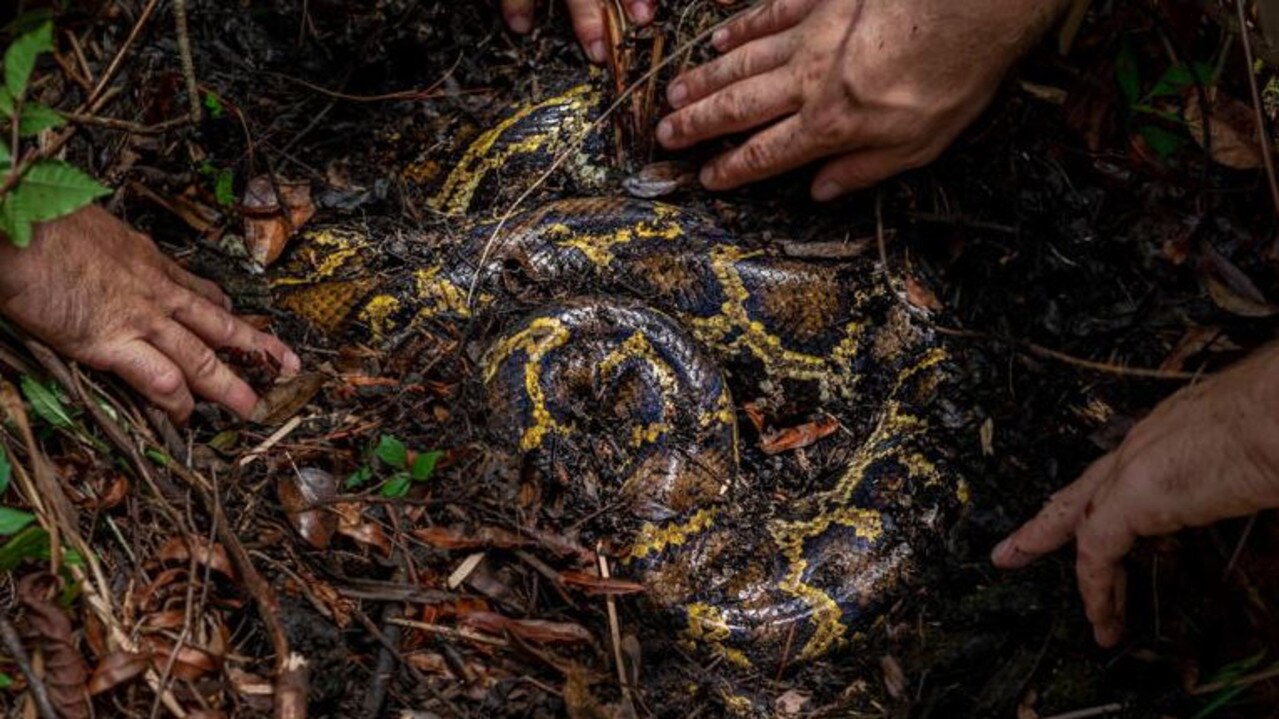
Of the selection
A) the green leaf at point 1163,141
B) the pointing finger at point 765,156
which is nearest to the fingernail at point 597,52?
the pointing finger at point 765,156

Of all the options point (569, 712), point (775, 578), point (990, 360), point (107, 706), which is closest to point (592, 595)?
point (569, 712)

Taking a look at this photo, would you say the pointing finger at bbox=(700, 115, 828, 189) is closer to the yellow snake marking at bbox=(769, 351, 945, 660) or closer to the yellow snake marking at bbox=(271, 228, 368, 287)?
the yellow snake marking at bbox=(769, 351, 945, 660)

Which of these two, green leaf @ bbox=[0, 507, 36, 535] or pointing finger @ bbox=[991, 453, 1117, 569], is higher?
green leaf @ bbox=[0, 507, 36, 535]

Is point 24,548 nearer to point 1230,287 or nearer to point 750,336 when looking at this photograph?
point 750,336

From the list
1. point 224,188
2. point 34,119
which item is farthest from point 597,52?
point 34,119

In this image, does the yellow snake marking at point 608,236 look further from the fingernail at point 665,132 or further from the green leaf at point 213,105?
the green leaf at point 213,105

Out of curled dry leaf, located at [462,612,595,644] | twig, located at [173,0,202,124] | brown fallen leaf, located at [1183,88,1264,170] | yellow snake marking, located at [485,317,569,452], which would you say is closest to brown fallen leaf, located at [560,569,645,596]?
curled dry leaf, located at [462,612,595,644]
